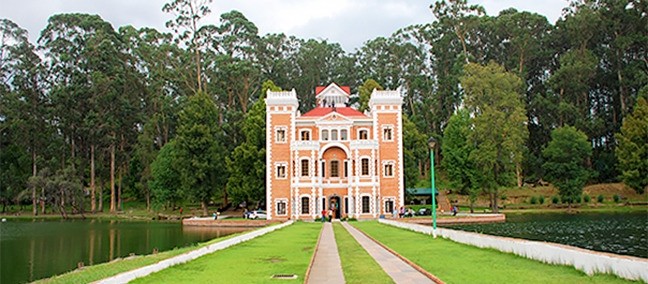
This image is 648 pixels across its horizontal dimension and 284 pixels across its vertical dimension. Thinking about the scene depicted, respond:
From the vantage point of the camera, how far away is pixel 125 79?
210 feet

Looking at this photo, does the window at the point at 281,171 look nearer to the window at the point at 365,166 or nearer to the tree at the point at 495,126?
the window at the point at 365,166

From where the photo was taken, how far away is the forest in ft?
178

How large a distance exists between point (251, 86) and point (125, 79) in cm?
1390

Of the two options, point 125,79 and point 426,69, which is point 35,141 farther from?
point 426,69

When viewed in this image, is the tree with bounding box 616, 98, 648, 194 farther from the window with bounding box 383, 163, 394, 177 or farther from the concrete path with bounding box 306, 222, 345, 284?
the concrete path with bounding box 306, 222, 345, 284

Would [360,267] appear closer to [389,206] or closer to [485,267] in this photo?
[485,267]

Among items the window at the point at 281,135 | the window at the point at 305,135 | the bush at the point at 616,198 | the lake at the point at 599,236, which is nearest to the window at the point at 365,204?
the window at the point at 305,135

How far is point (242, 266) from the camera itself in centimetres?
1420

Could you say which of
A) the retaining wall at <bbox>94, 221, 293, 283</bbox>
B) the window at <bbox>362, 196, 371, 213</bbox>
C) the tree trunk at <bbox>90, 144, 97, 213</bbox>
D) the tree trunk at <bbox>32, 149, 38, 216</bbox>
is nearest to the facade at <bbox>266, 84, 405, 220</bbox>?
the window at <bbox>362, 196, 371, 213</bbox>

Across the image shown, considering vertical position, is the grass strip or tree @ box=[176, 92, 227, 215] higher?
tree @ box=[176, 92, 227, 215]

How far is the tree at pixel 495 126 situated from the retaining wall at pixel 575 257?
33998 millimetres

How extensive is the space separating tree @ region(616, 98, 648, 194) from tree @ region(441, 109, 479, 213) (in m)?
14.1

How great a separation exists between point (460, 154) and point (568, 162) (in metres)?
11.0

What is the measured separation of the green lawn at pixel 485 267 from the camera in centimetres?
1084
